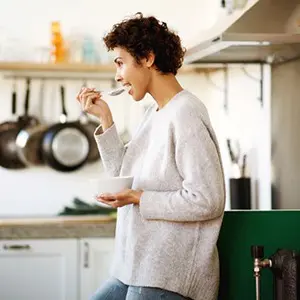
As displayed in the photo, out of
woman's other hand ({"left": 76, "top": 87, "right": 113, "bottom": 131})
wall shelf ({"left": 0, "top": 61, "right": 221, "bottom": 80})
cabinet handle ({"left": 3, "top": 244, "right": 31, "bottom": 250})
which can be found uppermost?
wall shelf ({"left": 0, "top": 61, "right": 221, "bottom": 80})

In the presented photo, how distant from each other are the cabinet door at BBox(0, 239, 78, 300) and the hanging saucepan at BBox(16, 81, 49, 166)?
56 centimetres

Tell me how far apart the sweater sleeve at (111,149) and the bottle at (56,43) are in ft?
7.09

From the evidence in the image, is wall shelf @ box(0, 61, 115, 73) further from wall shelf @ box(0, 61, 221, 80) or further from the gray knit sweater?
the gray knit sweater

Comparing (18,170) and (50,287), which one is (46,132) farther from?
(50,287)

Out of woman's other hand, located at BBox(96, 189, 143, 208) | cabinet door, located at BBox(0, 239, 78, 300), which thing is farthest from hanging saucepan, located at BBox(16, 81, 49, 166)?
woman's other hand, located at BBox(96, 189, 143, 208)

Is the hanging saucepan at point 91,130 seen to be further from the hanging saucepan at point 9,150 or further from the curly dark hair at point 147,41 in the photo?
the curly dark hair at point 147,41

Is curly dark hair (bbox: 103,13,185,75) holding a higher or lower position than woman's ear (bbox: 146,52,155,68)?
higher

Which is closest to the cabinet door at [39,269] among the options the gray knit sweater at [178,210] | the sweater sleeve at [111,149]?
the sweater sleeve at [111,149]

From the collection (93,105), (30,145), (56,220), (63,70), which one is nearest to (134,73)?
(93,105)

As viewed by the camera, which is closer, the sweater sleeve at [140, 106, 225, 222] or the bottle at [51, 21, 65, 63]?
the sweater sleeve at [140, 106, 225, 222]

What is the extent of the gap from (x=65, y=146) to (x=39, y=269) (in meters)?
0.71

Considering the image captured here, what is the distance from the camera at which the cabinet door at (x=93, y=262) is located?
148 inches

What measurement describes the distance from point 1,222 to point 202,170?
7.15 feet

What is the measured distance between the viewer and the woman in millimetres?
Result: 1721
